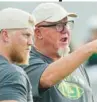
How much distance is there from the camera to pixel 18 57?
3627 mm

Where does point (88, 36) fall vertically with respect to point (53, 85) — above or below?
below

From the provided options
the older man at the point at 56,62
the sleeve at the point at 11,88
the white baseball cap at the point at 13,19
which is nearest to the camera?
the sleeve at the point at 11,88

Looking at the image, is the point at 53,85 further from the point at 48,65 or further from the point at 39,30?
the point at 39,30

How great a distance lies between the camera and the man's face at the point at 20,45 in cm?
359

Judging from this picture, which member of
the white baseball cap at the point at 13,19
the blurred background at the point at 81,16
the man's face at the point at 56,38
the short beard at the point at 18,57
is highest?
the white baseball cap at the point at 13,19

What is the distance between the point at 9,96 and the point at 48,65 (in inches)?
30.2

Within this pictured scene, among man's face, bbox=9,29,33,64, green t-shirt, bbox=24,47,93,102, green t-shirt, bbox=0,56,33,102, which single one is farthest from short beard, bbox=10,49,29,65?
green t-shirt, bbox=24,47,93,102

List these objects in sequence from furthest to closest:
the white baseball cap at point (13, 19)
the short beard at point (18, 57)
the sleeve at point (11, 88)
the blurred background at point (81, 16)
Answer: the blurred background at point (81, 16)
the white baseball cap at point (13, 19)
the short beard at point (18, 57)
the sleeve at point (11, 88)

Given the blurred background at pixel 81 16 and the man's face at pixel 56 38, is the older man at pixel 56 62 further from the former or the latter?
the blurred background at pixel 81 16

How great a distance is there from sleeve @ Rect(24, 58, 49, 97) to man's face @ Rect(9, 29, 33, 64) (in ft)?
0.89

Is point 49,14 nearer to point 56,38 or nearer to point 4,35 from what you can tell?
point 56,38

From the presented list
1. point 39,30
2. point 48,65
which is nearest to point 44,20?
point 39,30

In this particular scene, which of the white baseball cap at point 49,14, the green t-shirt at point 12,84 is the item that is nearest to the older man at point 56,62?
the white baseball cap at point 49,14

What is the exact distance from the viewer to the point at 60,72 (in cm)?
391
